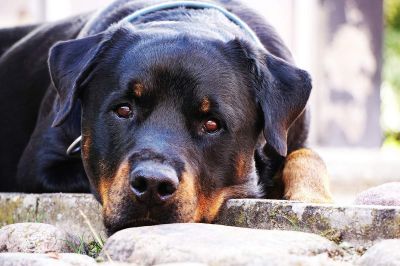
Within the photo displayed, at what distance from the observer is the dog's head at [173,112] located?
10.5ft

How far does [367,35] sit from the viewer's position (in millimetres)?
8602

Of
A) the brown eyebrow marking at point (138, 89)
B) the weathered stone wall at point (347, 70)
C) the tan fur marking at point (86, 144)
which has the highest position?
the brown eyebrow marking at point (138, 89)

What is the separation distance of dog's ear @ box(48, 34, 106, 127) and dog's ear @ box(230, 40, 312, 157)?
588 mm

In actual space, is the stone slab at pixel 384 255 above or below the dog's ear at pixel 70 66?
below

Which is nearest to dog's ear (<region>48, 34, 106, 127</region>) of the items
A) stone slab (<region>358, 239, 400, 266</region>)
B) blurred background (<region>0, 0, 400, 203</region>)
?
stone slab (<region>358, 239, 400, 266</region>)

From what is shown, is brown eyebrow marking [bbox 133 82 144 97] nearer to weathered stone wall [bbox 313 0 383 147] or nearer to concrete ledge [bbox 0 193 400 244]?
concrete ledge [bbox 0 193 400 244]

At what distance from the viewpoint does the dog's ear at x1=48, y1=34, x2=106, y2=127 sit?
3.72 metres

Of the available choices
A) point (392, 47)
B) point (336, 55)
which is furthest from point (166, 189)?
point (392, 47)

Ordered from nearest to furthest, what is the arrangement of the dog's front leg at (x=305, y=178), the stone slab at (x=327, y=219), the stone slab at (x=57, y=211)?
the stone slab at (x=327, y=219)
the stone slab at (x=57, y=211)
the dog's front leg at (x=305, y=178)

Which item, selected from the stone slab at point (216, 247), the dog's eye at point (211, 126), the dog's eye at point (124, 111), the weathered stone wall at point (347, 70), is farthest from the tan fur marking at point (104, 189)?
the weathered stone wall at point (347, 70)

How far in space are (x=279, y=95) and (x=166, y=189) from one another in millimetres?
854

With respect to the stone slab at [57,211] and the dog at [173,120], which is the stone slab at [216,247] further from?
the stone slab at [57,211]

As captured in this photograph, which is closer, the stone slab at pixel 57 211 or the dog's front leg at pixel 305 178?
the stone slab at pixel 57 211

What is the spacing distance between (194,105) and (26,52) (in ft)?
6.83
